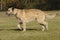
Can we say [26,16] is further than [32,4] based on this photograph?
No

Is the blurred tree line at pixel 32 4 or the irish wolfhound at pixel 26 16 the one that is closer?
the irish wolfhound at pixel 26 16

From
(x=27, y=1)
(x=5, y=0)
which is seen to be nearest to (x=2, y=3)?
(x=5, y=0)

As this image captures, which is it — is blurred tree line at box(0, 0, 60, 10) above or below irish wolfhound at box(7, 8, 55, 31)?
below

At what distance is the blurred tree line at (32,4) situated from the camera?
4416cm

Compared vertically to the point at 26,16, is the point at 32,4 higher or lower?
lower

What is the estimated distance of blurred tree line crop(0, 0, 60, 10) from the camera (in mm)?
44156

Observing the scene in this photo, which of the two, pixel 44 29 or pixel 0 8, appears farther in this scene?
pixel 0 8

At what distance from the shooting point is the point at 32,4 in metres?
45.2

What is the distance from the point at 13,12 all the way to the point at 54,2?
29276 millimetres

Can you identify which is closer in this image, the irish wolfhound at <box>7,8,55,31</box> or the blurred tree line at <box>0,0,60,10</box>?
the irish wolfhound at <box>7,8,55,31</box>

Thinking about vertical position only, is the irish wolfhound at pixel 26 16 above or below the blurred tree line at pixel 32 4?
above

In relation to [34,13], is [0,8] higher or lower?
lower

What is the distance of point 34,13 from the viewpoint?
1709cm

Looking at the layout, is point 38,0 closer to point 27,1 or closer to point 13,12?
point 27,1
